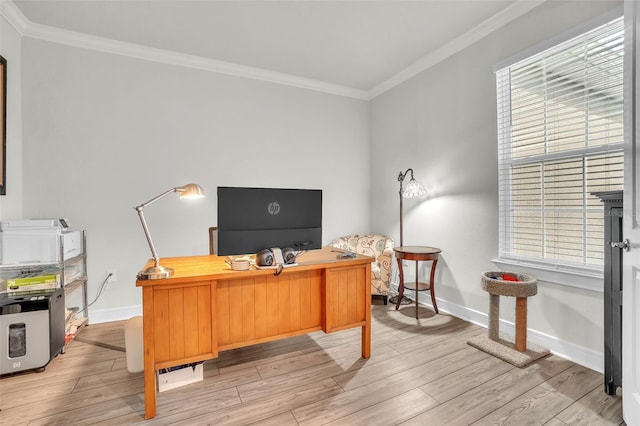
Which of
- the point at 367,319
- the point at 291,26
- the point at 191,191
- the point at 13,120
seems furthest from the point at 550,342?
the point at 13,120

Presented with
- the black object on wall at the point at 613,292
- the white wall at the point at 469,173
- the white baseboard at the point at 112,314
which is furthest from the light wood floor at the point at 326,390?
the white baseboard at the point at 112,314

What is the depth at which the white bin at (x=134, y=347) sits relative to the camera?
6.57ft

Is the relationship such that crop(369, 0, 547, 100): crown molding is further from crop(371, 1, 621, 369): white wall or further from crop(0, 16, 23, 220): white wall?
crop(0, 16, 23, 220): white wall

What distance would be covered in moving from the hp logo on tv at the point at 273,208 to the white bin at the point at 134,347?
118 centimetres

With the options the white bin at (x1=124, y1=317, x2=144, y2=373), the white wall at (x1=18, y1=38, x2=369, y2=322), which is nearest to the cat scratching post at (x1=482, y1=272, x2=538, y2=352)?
the white wall at (x1=18, y1=38, x2=369, y2=322)

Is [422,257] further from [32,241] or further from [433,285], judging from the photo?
[32,241]

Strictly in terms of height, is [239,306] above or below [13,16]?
below

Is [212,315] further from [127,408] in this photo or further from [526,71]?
[526,71]

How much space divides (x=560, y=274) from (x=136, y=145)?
3.94 metres

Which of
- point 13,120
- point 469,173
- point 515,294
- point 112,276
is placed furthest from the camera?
point 112,276

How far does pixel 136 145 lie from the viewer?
10.1 ft

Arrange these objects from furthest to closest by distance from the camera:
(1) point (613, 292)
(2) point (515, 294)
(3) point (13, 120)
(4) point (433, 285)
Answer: (4) point (433, 285) → (3) point (13, 120) → (2) point (515, 294) → (1) point (613, 292)

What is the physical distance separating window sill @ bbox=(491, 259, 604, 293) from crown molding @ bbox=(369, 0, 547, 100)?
2.04m

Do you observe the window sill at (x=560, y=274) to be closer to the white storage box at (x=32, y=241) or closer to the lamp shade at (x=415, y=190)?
the lamp shade at (x=415, y=190)
